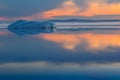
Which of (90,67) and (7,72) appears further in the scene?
(90,67)

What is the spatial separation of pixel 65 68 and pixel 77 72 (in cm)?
28

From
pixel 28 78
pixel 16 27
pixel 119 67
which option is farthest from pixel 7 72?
pixel 16 27

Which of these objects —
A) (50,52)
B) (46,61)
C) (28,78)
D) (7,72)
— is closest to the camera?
(28,78)

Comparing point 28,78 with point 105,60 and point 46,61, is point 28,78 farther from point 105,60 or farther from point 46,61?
point 105,60

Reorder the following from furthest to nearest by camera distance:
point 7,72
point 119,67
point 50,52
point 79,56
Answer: point 50,52
point 79,56
point 119,67
point 7,72

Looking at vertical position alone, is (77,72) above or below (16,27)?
above

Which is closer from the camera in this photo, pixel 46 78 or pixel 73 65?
pixel 46 78

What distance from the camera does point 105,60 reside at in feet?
15.4

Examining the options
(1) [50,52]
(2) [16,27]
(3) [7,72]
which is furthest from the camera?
(2) [16,27]

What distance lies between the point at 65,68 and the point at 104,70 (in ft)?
1.50

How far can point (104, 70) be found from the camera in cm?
391

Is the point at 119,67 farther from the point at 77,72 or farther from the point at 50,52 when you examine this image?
the point at 50,52

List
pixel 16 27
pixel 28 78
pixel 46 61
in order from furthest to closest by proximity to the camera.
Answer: pixel 16 27
pixel 46 61
pixel 28 78

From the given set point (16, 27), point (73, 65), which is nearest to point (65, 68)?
point (73, 65)
